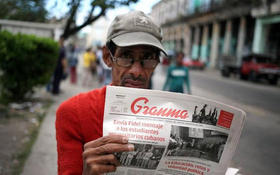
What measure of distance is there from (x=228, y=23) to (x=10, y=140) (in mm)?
28419

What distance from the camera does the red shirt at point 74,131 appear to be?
137 cm

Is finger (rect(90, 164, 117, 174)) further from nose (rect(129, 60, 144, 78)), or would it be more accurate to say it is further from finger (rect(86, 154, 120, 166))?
nose (rect(129, 60, 144, 78))

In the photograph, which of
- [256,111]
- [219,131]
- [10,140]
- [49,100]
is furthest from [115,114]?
[256,111]

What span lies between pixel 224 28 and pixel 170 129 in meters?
33.6

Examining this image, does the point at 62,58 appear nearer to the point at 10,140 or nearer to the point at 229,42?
the point at 10,140

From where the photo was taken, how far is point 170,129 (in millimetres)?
1200

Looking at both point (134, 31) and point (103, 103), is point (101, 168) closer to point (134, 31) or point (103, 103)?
point (103, 103)

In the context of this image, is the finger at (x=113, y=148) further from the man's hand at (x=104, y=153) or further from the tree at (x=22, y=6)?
the tree at (x=22, y=6)

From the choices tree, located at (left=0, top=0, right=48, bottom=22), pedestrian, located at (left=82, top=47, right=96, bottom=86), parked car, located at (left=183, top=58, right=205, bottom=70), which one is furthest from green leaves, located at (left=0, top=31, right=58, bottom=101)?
parked car, located at (left=183, top=58, right=205, bottom=70)

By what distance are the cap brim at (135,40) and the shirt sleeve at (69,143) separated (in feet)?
1.23

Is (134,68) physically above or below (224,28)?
below

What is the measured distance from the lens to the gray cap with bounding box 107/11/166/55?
1.49 m

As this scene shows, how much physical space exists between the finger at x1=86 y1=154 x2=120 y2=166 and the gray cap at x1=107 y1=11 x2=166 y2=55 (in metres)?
0.55

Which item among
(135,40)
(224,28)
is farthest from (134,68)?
(224,28)
